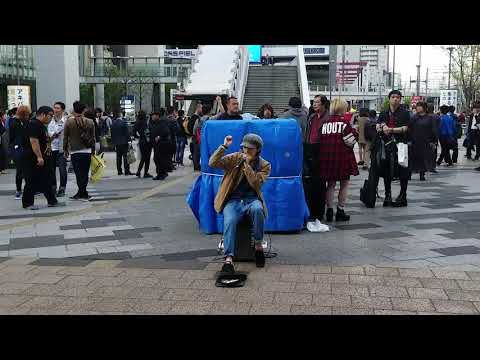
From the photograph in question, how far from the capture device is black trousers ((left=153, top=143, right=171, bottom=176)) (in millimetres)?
13578

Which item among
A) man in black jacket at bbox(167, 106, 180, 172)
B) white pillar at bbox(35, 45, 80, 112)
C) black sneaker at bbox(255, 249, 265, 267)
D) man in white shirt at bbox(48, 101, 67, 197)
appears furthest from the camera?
white pillar at bbox(35, 45, 80, 112)

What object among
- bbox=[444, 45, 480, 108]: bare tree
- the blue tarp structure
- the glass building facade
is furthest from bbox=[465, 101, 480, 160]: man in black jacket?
the glass building facade

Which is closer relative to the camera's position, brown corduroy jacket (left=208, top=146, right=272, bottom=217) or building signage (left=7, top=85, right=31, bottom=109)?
brown corduroy jacket (left=208, top=146, right=272, bottom=217)

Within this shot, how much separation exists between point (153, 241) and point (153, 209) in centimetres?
240

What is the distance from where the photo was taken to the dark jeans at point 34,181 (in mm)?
9195

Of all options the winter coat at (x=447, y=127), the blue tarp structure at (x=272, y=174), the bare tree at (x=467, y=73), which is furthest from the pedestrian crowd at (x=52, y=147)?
the bare tree at (x=467, y=73)

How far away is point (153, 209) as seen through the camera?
9.40 meters

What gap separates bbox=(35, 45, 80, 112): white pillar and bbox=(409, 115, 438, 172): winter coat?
17.8m

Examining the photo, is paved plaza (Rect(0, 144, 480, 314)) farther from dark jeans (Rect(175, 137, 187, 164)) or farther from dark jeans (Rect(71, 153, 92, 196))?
dark jeans (Rect(175, 137, 187, 164))

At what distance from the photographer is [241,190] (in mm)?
5836

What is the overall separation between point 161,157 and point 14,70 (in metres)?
30.0
